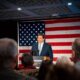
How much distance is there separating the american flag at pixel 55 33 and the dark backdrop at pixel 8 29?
0.29 m

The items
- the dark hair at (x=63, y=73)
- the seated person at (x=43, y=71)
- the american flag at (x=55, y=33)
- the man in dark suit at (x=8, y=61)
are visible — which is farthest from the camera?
the american flag at (x=55, y=33)

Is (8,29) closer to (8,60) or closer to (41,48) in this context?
(41,48)

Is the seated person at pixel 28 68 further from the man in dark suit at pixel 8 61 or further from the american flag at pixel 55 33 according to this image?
the american flag at pixel 55 33

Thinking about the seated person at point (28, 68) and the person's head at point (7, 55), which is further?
the seated person at point (28, 68)

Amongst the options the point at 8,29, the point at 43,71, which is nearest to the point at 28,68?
the point at 43,71

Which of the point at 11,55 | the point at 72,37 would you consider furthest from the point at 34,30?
the point at 11,55

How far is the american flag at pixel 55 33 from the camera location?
7777 mm

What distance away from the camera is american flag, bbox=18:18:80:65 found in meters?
7.78

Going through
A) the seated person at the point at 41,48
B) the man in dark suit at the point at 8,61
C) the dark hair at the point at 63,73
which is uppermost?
the dark hair at the point at 63,73

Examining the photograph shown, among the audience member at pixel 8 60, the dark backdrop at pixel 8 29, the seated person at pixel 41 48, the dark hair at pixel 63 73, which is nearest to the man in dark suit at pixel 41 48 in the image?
the seated person at pixel 41 48

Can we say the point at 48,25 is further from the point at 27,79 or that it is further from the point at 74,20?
the point at 27,79

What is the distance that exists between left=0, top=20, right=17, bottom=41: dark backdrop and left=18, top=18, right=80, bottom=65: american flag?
0.95 ft

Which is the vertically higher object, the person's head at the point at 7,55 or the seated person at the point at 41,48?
the person's head at the point at 7,55

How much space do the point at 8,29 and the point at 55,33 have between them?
75.9 inches
